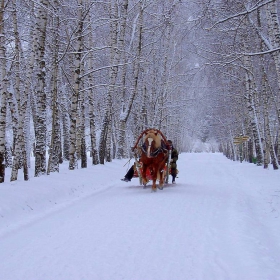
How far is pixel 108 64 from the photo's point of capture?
102 feet

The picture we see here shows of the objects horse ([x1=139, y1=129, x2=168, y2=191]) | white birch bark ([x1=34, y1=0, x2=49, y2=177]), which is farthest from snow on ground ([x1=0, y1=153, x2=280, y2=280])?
white birch bark ([x1=34, y1=0, x2=49, y2=177])

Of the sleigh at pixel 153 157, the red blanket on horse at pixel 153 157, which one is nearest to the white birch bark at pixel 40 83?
the sleigh at pixel 153 157

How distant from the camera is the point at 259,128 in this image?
25109mm

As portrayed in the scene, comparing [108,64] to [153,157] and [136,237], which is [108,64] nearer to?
[153,157]

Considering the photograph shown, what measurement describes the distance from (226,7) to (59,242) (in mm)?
8206

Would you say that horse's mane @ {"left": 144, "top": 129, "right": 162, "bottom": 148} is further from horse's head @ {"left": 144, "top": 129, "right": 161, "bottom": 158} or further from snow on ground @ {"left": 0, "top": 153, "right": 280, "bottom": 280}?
snow on ground @ {"left": 0, "top": 153, "right": 280, "bottom": 280}

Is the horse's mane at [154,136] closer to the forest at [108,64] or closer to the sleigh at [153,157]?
the sleigh at [153,157]

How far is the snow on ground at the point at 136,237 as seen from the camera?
13.7 ft

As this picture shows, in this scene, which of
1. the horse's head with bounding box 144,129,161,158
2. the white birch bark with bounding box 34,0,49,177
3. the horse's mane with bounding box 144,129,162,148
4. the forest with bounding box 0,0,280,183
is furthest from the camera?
the white birch bark with bounding box 34,0,49,177

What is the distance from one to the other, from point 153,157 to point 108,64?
21187 mm

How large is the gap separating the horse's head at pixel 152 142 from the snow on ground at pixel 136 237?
1.85m

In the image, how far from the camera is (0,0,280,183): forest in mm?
11922

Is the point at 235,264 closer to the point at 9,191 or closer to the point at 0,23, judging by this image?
the point at 9,191

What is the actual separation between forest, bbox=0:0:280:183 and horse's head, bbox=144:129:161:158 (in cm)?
322
